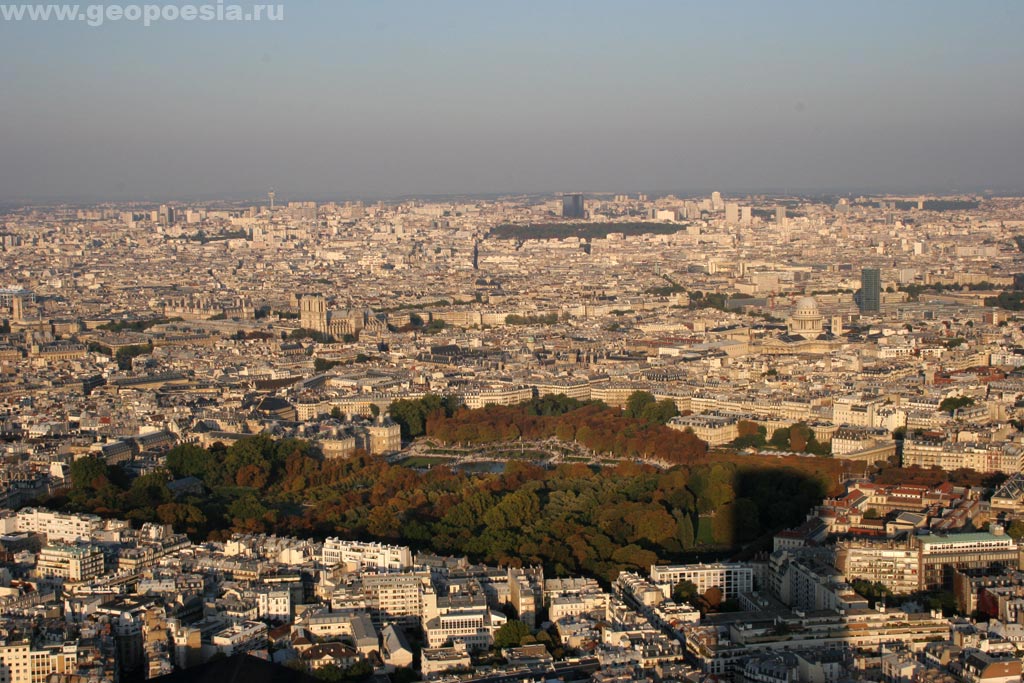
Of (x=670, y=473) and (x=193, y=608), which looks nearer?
(x=193, y=608)

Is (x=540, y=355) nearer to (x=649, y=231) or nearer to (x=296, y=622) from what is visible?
(x=296, y=622)

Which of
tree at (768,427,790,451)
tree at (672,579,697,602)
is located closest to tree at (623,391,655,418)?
tree at (768,427,790,451)

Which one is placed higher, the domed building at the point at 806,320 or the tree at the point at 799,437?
the domed building at the point at 806,320

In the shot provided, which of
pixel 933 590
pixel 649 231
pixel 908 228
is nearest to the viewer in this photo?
pixel 933 590

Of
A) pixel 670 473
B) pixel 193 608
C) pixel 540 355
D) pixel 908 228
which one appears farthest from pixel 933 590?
pixel 908 228

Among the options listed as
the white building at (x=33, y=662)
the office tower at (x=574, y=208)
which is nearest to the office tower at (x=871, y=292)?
the white building at (x=33, y=662)

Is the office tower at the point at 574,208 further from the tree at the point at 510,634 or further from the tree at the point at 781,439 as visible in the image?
the tree at the point at 510,634
